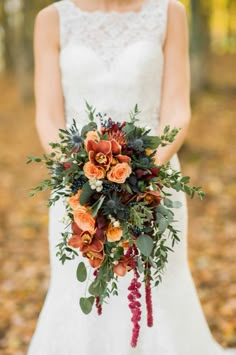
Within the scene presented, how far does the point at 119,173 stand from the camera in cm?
236

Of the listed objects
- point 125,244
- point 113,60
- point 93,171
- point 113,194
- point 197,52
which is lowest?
point 197,52

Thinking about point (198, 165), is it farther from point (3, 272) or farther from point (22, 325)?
point (22, 325)

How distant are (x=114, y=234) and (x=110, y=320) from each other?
3.22 ft

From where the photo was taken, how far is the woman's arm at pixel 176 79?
3174mm

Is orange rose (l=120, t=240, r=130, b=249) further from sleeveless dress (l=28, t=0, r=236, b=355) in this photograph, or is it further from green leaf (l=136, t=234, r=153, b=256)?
sleeveless dress (l=28, t=0, r=236, b=355)

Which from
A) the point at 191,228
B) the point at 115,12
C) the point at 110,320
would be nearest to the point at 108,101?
the point at 115,12

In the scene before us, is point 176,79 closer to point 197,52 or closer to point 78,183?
point 78,183

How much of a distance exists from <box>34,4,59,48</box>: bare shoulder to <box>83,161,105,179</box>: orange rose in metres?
1.10

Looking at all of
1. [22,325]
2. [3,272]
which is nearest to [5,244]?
[3,272]

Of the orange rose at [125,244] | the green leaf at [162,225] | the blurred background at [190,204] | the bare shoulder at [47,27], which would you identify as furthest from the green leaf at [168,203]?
the blurred background at [190,204]

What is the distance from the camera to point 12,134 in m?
11.3

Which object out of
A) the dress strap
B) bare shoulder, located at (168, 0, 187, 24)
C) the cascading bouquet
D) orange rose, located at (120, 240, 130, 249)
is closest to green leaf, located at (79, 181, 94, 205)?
the cascading bouquet

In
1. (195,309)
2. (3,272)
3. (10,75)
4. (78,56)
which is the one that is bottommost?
(10,75)

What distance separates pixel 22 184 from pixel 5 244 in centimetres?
212
